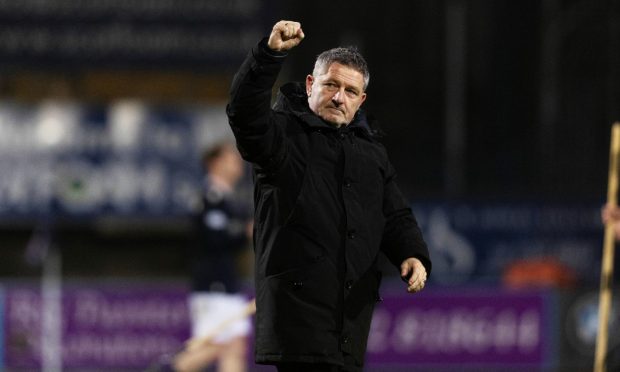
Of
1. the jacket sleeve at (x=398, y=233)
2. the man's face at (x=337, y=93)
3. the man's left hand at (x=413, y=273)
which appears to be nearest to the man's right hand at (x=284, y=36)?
A: the man's face at (x=337, y=93)

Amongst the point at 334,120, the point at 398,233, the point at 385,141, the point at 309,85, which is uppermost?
the point at 385,141

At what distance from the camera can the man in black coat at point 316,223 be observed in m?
4.72

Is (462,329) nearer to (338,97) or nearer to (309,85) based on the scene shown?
(309,85)

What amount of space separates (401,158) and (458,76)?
3.57 ft

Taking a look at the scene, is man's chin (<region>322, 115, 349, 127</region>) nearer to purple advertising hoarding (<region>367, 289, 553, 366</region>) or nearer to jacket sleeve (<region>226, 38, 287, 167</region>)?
jacket sleeve (<region>226, 38, 287, 167</region>)

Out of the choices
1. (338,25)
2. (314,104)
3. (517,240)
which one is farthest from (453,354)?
(314,104)

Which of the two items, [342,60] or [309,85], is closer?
[342,60]

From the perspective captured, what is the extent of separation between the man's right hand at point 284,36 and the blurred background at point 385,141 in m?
8.14

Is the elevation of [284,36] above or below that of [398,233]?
above

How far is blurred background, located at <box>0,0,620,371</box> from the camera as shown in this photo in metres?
12.5

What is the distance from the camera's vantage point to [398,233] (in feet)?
16.8

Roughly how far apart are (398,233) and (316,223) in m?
0.46

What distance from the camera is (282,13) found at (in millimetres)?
13430

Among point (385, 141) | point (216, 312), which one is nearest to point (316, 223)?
point (216, 312)
